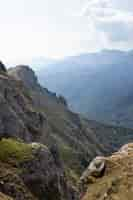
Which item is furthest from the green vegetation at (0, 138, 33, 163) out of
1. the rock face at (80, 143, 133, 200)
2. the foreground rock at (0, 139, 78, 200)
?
the rock face at (80, 143, 133, 200)

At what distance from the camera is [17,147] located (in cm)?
6775

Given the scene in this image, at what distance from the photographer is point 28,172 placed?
63938 millimetres

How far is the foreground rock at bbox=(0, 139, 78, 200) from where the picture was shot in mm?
56428

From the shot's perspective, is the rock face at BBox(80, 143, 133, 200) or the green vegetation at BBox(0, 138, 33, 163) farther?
the green vegetation at BBox(0, 138, 33, 163)

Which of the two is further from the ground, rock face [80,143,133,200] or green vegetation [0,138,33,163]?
rock face [80,143,133,200]

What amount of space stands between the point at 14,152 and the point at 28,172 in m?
4.65

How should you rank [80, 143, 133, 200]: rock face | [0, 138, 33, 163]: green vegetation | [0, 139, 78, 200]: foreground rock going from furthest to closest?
[0, 138, 33, 163]: green vegetation → [0, 139, 78, 200]: foreground rock → [80, 143, 133, 200]: rock face

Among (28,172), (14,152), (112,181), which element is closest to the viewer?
(112,181)

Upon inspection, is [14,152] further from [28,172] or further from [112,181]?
[112,181]

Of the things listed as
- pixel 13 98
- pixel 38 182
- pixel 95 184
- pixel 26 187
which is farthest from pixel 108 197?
pixel 13 98

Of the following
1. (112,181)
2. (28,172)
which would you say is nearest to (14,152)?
(28,172)

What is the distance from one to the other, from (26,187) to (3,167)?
5030 mm

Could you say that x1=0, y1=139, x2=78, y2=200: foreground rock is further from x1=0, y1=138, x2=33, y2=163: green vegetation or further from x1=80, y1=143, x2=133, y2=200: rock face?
x1=80, y1=143, x2=133, y2=200: rock face

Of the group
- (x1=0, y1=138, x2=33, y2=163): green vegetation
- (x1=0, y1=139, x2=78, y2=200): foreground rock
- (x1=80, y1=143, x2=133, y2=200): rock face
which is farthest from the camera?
(x1=0, y1=138, x2=33, y2=163): green vegetation
